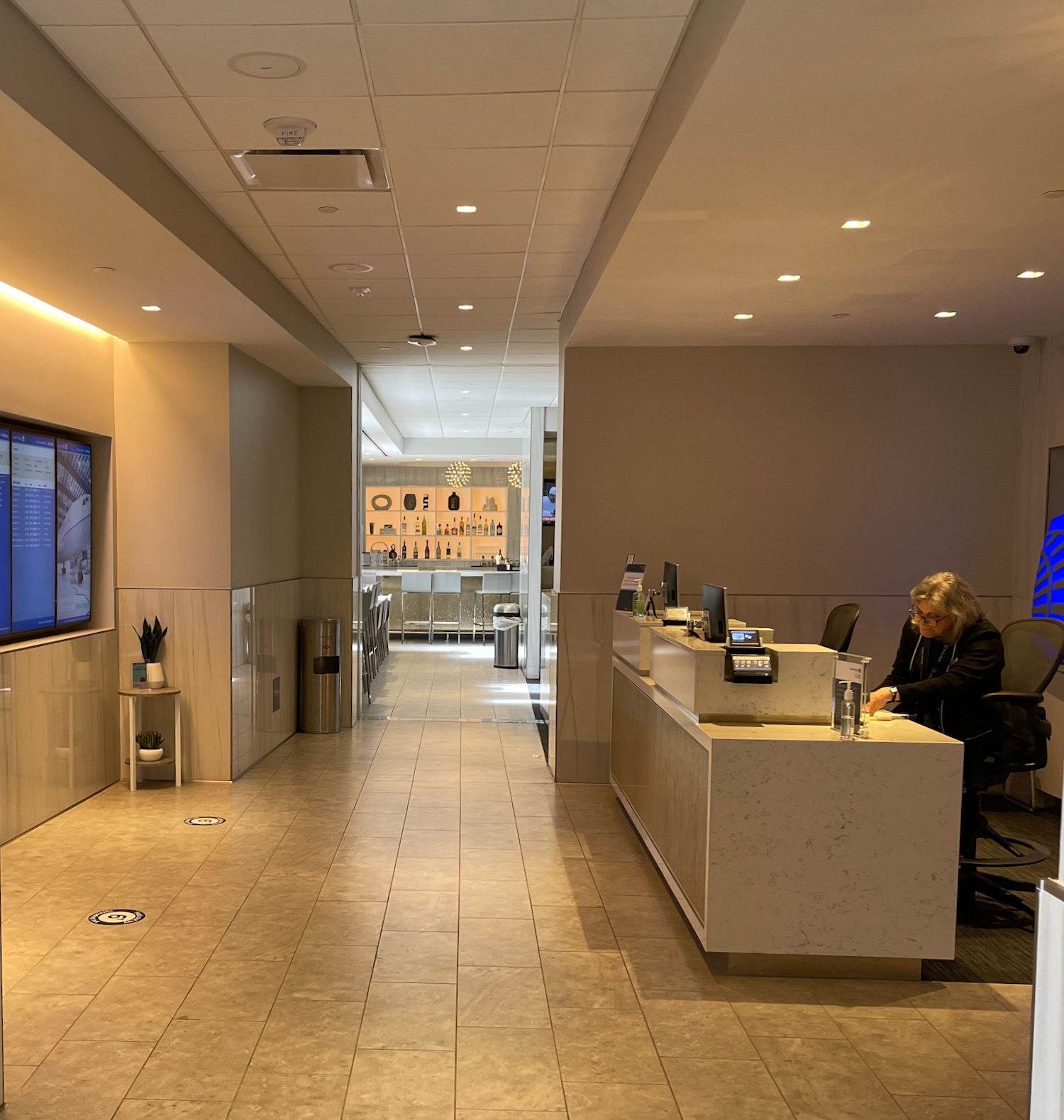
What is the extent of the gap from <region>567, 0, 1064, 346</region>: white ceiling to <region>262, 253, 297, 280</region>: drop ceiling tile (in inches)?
64.4

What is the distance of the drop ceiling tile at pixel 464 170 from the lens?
3.77 m

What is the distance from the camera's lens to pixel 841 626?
18.8 ft

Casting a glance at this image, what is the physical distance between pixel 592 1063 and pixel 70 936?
2.20m

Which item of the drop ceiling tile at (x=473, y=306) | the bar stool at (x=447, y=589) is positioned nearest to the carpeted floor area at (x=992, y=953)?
the drop ceiling tile at (x=473, y=306)

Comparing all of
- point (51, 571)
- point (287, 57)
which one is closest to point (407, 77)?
point (287, 57)

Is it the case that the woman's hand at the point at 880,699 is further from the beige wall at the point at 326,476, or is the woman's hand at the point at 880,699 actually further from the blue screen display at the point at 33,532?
the beige wall at the point at 326,476

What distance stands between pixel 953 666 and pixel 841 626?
1448 mm

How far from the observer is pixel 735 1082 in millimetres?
2889

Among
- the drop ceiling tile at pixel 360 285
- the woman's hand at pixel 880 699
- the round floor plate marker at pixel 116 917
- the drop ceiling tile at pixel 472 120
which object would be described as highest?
the drop ceiling tile at pixel 472 120

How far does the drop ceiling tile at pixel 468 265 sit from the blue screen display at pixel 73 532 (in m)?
2.34

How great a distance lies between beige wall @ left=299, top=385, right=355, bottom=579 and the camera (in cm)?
847

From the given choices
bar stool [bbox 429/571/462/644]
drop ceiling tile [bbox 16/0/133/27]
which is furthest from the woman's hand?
bar stool [bbox 429/571/462/644]

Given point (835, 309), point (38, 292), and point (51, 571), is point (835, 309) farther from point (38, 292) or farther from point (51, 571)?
point (51, 571)

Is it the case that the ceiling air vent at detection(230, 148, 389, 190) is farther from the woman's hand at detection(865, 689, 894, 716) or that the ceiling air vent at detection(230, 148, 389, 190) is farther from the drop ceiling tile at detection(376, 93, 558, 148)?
the woman's hand at detection(865, 689, 894, 716)
